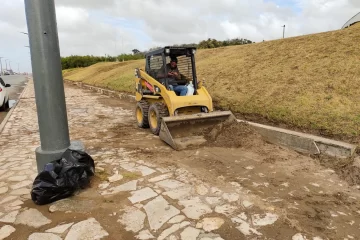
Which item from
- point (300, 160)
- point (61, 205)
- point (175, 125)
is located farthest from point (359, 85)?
point (61, 205)

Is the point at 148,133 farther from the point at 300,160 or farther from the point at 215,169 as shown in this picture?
the point at 300,160

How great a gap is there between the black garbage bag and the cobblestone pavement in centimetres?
11

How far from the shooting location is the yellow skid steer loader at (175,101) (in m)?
6.14

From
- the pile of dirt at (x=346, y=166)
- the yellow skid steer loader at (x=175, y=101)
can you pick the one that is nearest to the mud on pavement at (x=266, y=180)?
the pile of dirt at (x=346, y=166)

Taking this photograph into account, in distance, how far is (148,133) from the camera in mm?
7355

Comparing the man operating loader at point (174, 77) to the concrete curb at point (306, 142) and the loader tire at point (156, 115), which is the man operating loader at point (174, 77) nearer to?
the loader tire at point (156, 115)

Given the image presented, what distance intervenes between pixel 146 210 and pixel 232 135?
3197 mm

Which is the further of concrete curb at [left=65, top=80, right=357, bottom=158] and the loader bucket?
the loader bucket

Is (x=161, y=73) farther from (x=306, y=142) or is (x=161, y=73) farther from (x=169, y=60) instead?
(x=306, y=142)

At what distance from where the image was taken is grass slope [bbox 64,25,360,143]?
6152 millimetres

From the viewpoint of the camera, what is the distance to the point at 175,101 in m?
6.43

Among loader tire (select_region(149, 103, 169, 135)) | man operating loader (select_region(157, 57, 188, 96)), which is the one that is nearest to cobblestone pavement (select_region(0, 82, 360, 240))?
loader tire (select_region(149, 103, 169, 135))

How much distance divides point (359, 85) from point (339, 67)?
1240 millimetres

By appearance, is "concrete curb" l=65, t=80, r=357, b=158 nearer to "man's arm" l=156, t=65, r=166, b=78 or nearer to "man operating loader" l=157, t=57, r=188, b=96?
"man operating loader" l=157, t=57, r=188, b=96
